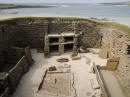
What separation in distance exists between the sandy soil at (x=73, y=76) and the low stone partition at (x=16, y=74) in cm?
33

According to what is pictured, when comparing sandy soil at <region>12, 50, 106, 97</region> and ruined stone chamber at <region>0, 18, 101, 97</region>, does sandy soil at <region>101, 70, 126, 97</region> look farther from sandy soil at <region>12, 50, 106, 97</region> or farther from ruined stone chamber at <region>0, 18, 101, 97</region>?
ruined stone chamber at <region>0, 18, 101, 97</region>

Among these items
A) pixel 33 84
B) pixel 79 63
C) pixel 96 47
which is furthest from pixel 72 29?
pixel 33 84

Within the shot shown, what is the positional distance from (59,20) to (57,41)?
8.31 ft

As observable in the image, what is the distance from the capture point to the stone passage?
12922 millimetres

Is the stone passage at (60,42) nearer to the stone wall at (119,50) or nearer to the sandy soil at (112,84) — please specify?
the stone wall at (119,50)

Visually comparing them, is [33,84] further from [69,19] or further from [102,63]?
[69,19]

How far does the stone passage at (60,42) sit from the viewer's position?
1292cm

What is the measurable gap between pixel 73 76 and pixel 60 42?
4554mm

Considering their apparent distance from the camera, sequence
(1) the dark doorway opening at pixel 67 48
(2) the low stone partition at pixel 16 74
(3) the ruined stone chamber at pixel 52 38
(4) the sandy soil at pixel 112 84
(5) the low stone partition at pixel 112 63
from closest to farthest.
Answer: (4) the sandy soil at pixel 112 84 → (2) the low stone partition at pixel 16 74 → (5) the low stone partition at pixel 112 63 → (3) the ruined stone chamber at pixel 52 38 → (1) the dark doorway opening at pixel 67 48

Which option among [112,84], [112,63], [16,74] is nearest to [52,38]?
[16,74]

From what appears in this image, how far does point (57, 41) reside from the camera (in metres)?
14.0

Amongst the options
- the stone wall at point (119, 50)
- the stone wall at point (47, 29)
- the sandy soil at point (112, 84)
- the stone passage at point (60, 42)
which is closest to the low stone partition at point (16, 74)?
the stone passage at point (60, 42)

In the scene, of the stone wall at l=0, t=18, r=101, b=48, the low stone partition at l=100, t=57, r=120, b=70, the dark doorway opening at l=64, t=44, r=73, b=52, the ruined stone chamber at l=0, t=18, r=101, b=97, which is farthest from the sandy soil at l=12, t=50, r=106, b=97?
the stone wall at l=0, t=18, r=101, b=48

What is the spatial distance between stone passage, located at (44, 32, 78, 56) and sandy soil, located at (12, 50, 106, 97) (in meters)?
0.81
